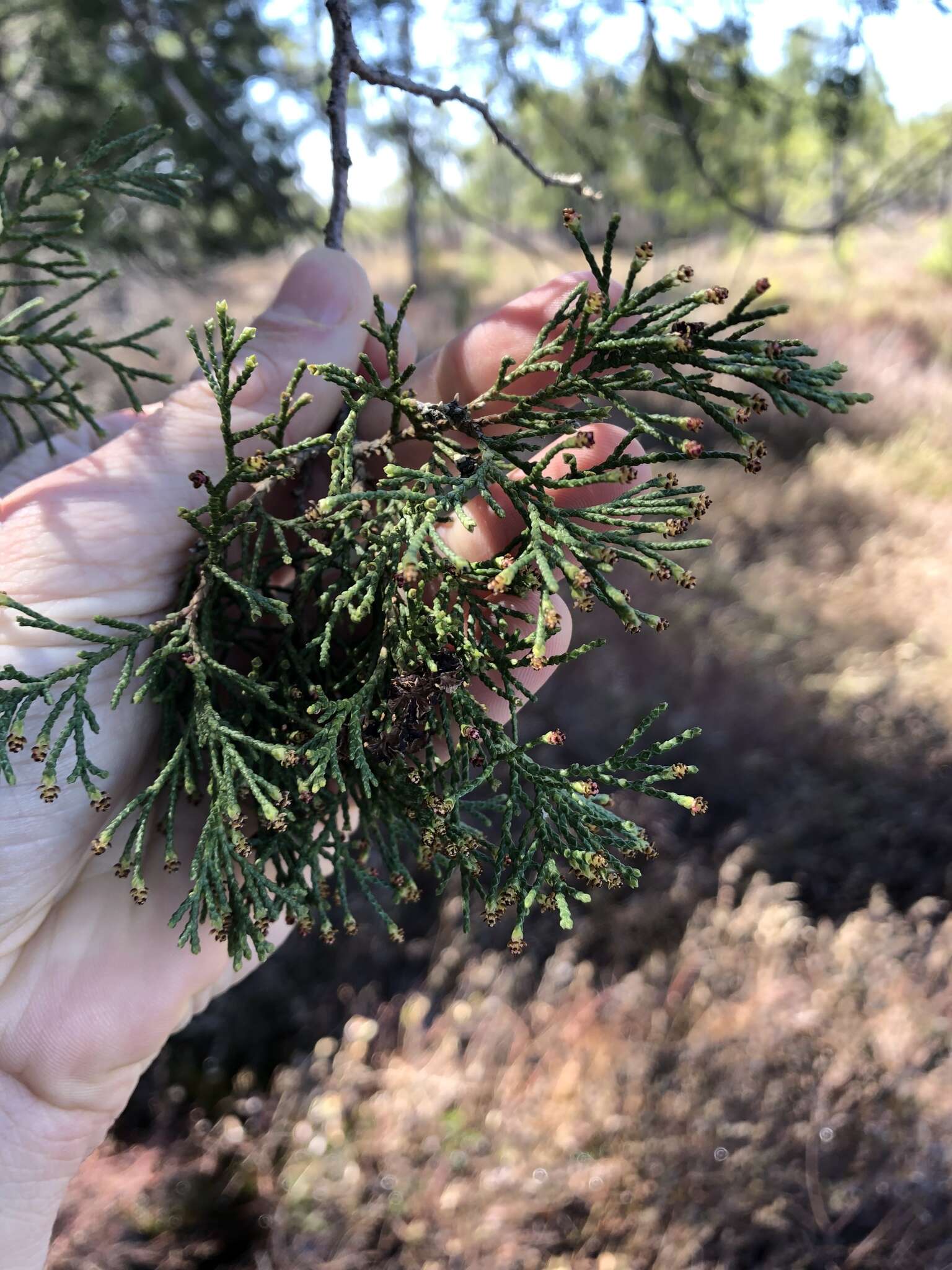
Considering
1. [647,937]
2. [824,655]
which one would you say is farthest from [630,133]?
[647,937]

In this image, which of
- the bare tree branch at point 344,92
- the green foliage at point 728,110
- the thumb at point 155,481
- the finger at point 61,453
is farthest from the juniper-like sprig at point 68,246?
the green foliage at point 728,110

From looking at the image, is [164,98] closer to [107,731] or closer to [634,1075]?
[107,731]

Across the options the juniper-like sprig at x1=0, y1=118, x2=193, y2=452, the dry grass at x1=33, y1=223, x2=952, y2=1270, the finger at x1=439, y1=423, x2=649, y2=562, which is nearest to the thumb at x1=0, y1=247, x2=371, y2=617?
the juniper-like sprig at x1=0, y1=118, x2=193, y2=452

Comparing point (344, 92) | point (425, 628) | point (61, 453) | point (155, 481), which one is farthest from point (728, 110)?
point (425, 628)

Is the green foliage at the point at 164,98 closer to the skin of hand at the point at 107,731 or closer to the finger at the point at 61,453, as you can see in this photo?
the finger at the point at 61,453

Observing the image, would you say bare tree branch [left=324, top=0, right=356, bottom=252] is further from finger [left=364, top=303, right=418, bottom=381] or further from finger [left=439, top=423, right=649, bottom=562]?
finger [left=439, top=423, right=649, bottom=562]

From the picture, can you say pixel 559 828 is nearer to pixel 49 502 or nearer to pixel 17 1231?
pixel 49 502
